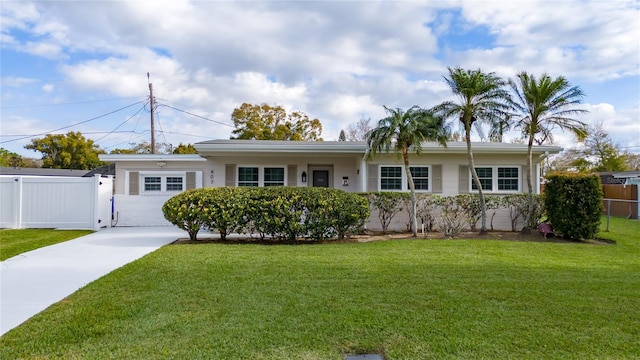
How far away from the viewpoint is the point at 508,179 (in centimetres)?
1180

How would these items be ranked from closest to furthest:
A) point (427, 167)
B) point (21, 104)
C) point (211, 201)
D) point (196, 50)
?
point (211, 201) → point (427, 167) → point (196, 50) → point (21, 104)

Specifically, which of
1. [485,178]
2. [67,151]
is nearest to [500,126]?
[485,178]

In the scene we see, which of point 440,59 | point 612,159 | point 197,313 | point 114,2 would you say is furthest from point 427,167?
point 612,159

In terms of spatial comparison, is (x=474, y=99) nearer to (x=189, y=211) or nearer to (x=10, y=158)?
(x=189, y=211)

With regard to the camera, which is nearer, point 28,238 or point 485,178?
point 28,238

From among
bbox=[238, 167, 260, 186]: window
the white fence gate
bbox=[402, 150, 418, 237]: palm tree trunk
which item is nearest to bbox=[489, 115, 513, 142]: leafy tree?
bbox=[402, 150, 418, 237]: palm tree trunk

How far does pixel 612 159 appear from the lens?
83.0ft

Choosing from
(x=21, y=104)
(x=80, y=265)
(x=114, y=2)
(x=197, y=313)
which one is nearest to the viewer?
(x=197, y=313)

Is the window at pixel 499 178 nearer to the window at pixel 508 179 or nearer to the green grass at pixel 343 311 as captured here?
the window at pixel 508 179

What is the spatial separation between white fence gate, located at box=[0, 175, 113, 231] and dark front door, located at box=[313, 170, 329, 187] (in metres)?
6.88

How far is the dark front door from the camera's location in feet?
42.7

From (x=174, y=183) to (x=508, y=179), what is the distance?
12440 millimetres

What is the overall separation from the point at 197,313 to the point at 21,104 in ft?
99.9

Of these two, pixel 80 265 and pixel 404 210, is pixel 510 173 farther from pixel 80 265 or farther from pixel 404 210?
pixel 80 265
